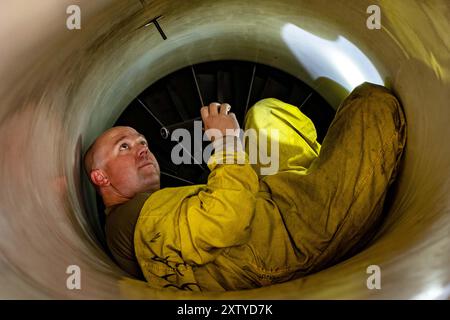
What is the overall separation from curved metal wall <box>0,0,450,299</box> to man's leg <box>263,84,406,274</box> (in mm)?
56

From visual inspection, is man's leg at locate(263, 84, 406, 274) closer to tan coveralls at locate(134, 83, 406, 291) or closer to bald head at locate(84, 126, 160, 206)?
tan coveralls at locate(134, 83, 406, 291)

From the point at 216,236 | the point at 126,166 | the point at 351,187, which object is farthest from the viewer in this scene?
the point at 126,166

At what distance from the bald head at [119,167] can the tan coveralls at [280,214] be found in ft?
1.03

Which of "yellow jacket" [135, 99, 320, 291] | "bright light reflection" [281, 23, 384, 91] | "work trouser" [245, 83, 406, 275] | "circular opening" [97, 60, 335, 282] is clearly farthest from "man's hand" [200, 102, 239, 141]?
"circular opening" [97, 60, 335, 282]

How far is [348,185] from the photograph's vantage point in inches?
68.2

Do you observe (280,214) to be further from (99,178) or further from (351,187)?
(99,178)

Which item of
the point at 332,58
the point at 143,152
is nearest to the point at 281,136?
the point at 332,58

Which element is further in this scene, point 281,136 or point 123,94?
point 123,94

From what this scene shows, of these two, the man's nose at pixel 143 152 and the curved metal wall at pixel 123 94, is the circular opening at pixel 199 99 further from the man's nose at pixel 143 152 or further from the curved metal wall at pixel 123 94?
the man's nose at pixel 143 152

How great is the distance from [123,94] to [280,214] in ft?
2.96

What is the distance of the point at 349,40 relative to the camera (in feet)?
6.64

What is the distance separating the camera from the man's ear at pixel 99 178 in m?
2.05

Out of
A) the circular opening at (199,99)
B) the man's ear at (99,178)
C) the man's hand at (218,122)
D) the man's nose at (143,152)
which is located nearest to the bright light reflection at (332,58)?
the circular opening at (199,99)
